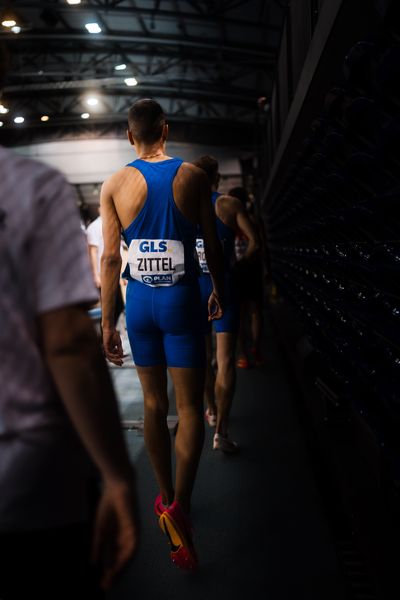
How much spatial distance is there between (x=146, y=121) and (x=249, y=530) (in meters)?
1.68

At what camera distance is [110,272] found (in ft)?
7.35

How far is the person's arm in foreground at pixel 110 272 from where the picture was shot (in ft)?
7.07

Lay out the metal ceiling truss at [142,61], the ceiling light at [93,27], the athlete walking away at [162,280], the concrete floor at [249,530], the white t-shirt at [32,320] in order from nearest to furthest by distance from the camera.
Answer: the white t-shirt at [32,320] → the concrete floor at [249,530] → the athlete walking away at [162,280] → the ceiling light at [93,27] → the metal ceiling truss at [142,61]

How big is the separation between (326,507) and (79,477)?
1969mm

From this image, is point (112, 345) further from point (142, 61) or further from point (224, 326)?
point (142, 61)

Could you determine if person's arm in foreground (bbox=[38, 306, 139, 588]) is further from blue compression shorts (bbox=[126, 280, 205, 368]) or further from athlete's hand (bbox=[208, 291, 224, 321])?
athlete's hand (bbox=[208, 291, 224, 321])

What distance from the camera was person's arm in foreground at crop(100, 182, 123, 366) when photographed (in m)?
2.16

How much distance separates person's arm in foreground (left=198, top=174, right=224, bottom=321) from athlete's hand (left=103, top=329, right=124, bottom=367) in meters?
0.47

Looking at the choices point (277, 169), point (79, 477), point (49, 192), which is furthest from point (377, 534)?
point (277, 169)

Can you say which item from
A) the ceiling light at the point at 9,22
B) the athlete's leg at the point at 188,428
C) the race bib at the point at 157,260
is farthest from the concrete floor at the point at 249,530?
→ the ceiling light at the point at 9,22

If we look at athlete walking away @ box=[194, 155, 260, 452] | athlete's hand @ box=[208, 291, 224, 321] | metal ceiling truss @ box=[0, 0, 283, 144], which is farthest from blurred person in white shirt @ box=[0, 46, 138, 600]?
metal ceiling truss @ box=[0, 0, 283, 144]

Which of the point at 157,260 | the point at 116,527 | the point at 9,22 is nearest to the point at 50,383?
the point at 116,527

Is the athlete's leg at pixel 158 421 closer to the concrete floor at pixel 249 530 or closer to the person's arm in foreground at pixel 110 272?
the person's arm in foreground at pixel 110 272

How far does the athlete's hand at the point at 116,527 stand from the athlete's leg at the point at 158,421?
1412 millimetres
